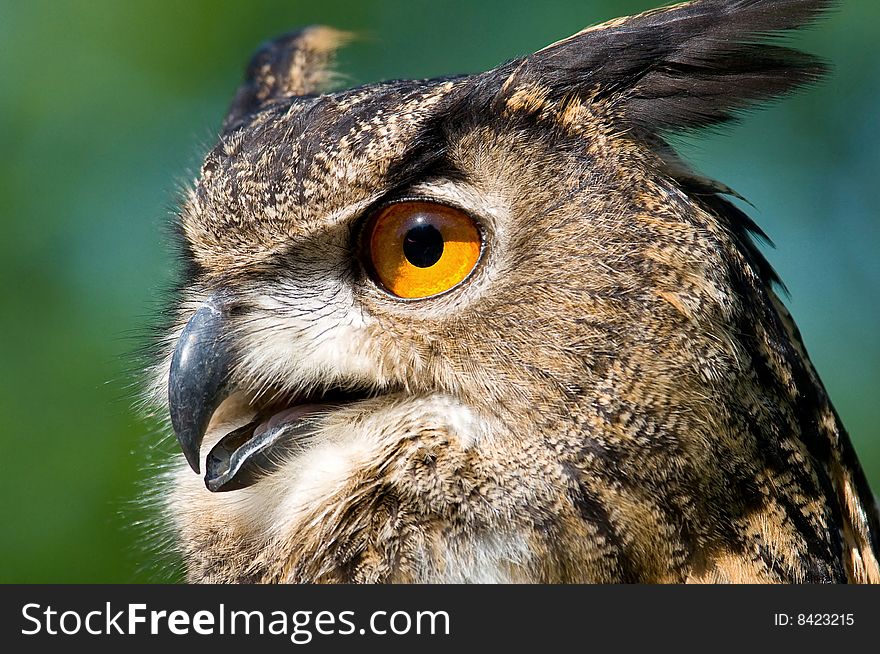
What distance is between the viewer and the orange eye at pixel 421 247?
1472mm

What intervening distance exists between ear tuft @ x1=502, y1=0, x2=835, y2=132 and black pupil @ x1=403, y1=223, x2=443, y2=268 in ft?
0.99

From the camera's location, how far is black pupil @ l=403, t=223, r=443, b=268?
58.4 inches

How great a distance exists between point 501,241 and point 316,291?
1.10 feet

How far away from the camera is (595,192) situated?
4.87 ft

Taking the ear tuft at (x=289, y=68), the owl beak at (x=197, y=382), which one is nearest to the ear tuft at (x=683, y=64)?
the owl beak at (x=197, y=382)

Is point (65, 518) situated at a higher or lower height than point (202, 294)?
higher

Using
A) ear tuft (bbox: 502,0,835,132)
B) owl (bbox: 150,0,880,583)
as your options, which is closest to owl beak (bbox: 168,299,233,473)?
owl (bbox: 150,0,880,583)

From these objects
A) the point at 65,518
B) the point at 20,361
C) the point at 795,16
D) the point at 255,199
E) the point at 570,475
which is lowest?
the point at 570,475

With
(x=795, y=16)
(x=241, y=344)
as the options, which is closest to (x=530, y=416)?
(x=241, y=344)

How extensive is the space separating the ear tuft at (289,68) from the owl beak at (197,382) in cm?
92

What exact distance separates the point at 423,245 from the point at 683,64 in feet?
1.96

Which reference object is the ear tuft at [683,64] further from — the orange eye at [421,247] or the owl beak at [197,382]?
A: the owl beak at [197,382]

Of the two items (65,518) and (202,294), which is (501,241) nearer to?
(202,294)

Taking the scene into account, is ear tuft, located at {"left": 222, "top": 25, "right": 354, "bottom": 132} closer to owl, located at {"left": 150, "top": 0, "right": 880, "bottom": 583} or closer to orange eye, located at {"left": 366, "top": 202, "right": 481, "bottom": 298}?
owl, located at {"left": 150, "top": 0, "right": 880, "bottom": 583}
